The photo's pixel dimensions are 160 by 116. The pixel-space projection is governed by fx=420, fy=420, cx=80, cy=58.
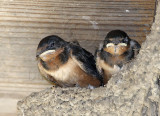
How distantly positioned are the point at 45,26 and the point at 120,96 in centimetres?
115

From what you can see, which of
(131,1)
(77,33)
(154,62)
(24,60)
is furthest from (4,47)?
(154,62)

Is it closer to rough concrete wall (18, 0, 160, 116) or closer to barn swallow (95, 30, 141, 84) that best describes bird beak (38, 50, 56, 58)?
rough concrete wall (18, 0, 160, 116)

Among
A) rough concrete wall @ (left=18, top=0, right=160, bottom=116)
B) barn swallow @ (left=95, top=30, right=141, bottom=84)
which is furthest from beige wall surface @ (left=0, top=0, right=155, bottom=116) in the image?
rough concrete wall @ (left=18, top=0, right=160, bottom=116)

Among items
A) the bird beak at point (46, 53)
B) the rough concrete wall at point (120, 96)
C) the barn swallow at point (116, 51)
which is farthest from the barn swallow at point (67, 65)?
the rough concrete wall at point (120, 96)

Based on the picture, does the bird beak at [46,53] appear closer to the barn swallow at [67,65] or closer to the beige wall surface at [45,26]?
the barn swallow at [67,65]

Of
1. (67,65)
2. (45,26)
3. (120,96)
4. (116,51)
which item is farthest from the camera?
(45,26)

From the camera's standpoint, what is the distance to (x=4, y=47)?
12.4 feet

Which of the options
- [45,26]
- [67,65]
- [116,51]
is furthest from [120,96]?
[45,26]

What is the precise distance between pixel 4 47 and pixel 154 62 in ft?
5.18

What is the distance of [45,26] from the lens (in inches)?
149

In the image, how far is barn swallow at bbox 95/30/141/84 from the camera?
3350 mm

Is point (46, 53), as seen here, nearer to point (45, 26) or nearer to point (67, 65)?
point (67, 65)

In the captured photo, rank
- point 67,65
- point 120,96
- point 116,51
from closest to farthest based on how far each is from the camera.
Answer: point 120,96 → point 116,51 → point 67,65

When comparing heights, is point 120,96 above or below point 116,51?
below
